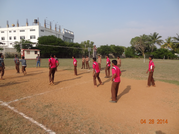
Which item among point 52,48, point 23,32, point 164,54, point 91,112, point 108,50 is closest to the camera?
point 91,112

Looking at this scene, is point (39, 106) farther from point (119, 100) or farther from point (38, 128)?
point (119, 100)

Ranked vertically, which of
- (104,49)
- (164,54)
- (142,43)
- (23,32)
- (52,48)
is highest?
(23,32)

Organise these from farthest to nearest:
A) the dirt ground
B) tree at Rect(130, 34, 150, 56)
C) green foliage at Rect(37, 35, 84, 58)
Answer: tree at Rect(130, 34, 150, 56)
green foliage at Rect(37, 35, 84, 58)
the dirt ground

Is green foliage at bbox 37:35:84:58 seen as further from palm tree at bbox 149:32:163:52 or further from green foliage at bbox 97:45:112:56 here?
palm tree at bbox 149:32:163:52

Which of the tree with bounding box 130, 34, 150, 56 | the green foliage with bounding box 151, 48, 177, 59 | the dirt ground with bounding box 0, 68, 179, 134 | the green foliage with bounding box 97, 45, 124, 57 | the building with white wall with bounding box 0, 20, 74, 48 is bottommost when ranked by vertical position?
the dirt ground with bounding box 0, 68, 179, 134

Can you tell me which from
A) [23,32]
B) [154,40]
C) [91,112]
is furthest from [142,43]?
[91,112]

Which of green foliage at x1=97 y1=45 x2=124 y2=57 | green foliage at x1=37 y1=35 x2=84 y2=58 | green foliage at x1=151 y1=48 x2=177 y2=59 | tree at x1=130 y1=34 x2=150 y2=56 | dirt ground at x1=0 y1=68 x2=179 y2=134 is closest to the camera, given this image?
dirt ground at x1=0 y1=68 x2=179 y2=134

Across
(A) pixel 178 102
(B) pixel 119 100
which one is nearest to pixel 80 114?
(B) pixel 119 100

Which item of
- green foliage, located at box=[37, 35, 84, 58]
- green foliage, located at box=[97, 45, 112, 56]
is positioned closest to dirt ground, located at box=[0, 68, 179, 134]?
green foliage, located at box=[37, 35, 84, 58]

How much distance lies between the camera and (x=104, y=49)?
60.8 metres

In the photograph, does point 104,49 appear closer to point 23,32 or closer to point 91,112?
point 23,32

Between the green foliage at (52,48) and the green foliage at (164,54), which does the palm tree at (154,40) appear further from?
the green foliage at (52,48)

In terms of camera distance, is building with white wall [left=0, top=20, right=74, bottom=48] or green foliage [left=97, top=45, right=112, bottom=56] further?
green foliage [left=97, top=45, right=112, bottom=56]

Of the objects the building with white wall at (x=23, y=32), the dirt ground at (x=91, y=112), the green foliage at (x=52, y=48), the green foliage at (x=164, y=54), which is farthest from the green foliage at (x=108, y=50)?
the dirt ground at (x=91, y=112)
